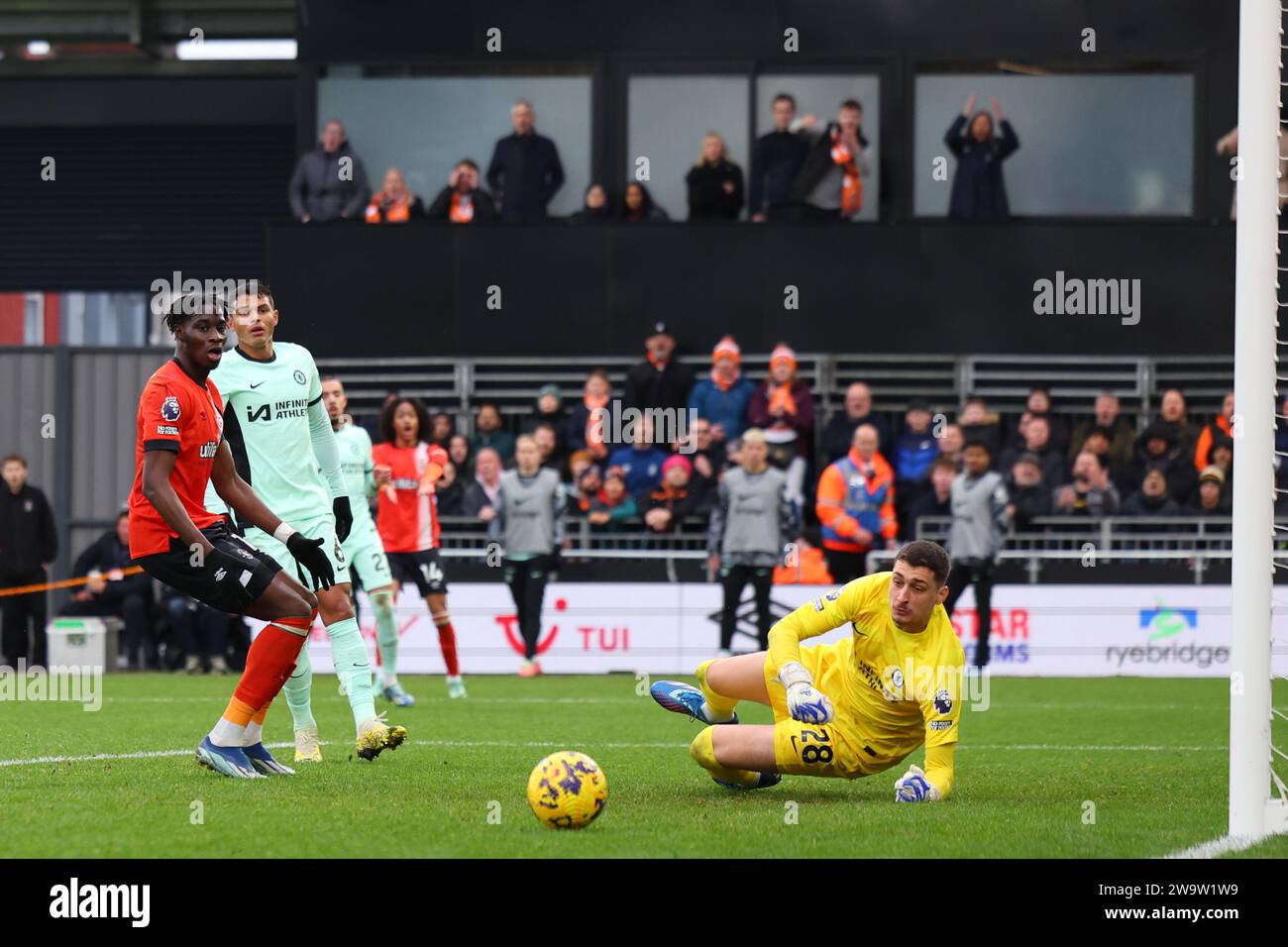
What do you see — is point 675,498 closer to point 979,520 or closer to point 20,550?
point 979,520

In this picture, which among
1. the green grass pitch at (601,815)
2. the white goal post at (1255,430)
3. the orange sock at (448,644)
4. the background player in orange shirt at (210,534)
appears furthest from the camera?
the orange sock at (448,644)

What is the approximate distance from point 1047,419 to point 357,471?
8.76 meters

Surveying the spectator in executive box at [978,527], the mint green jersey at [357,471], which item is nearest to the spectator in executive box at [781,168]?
the spectator in executive box at [978,527]

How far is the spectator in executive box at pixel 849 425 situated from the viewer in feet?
63.1

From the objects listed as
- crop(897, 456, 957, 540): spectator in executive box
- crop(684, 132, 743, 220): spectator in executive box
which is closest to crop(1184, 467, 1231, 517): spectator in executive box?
crop(897, 456, 957, 540): spectator in executive box

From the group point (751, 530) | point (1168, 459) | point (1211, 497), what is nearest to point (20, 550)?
point (751, 530)

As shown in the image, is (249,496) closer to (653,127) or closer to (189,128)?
(653,127)

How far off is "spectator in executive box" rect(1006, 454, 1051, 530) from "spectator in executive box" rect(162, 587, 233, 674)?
8235 millimetres

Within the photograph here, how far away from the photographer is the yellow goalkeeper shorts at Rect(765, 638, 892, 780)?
781 cm

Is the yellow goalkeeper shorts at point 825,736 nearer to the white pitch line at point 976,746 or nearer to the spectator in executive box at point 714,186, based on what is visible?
the white pitch line at point 976,746

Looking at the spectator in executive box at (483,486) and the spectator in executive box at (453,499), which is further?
the spectator in executive box at (453,499)

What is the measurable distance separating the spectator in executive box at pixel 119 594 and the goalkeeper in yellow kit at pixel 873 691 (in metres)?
12.7

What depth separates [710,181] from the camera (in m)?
21.8
